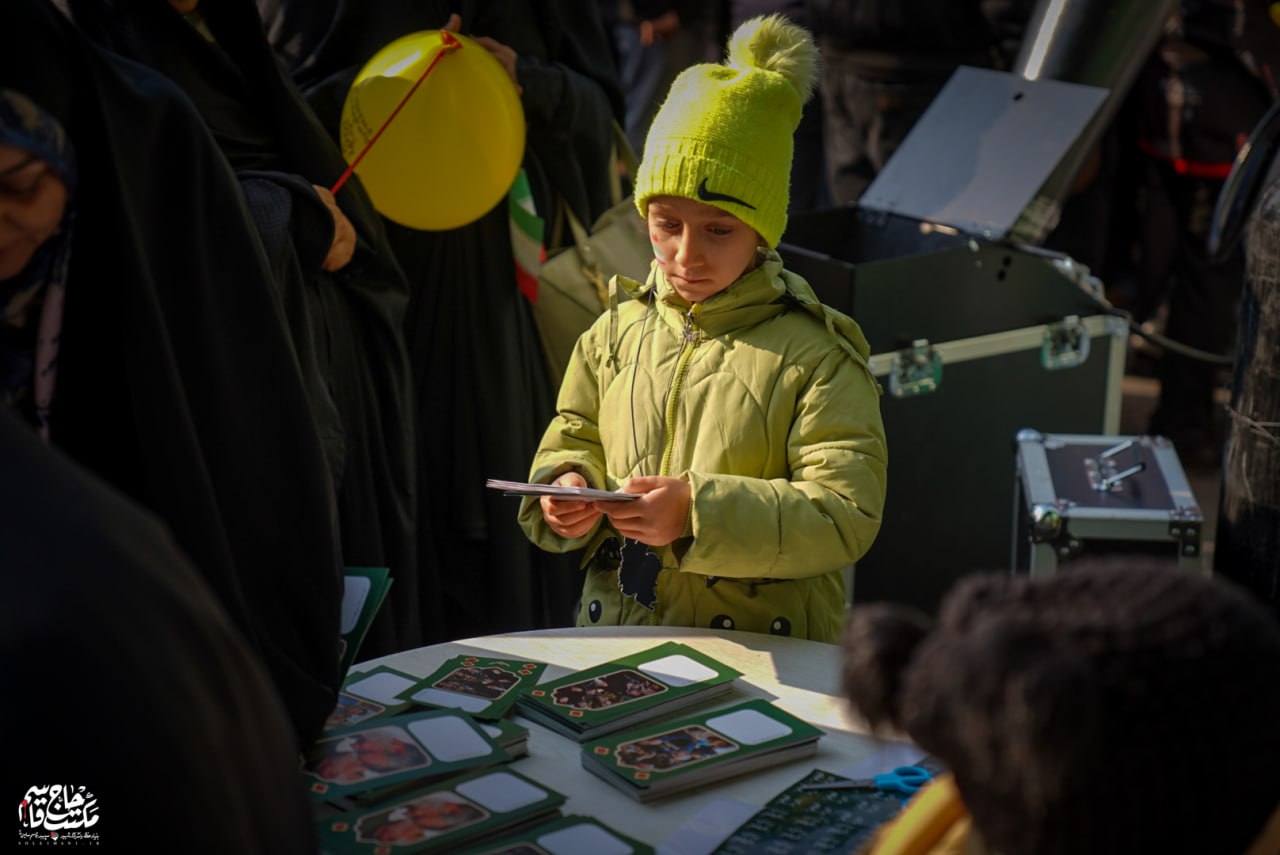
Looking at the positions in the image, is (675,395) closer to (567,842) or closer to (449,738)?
(449,738)

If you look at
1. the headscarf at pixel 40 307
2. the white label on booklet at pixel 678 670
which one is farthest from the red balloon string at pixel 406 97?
the headscarf at pixel 40 307

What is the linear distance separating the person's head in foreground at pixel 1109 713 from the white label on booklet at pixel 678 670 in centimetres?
87

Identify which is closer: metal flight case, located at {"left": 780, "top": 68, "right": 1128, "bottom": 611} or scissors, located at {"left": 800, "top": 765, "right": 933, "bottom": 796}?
scissors, located at {"left": 800, "top": 765, "right": 933, "bottom": 796}

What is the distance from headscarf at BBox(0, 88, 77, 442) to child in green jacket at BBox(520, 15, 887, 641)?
77cm

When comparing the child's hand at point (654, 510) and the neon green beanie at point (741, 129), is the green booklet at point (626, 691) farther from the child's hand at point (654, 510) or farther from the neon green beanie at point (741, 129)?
the neon green beanie at point (741, 129)

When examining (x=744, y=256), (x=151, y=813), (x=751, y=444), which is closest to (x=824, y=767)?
(x=751, y=444)

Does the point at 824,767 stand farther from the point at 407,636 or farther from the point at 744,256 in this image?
the point at 407,636

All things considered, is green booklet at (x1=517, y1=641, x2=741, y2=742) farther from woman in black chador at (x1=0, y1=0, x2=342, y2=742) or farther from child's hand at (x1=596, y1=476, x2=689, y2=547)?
woman in black chador at (x1=0, y1=0, x2=342, y2=742)

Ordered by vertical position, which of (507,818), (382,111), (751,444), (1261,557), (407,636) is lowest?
(407,636)

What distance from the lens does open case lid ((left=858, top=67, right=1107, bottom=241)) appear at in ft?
11.7

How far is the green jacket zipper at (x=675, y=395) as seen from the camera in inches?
80.0

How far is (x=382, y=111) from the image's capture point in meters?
2.70

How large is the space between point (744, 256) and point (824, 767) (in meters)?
0.77

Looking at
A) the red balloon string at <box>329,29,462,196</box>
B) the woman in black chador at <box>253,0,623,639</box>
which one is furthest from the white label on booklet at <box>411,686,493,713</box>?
the woman in black chador at <box>253,0,623,639</box>
